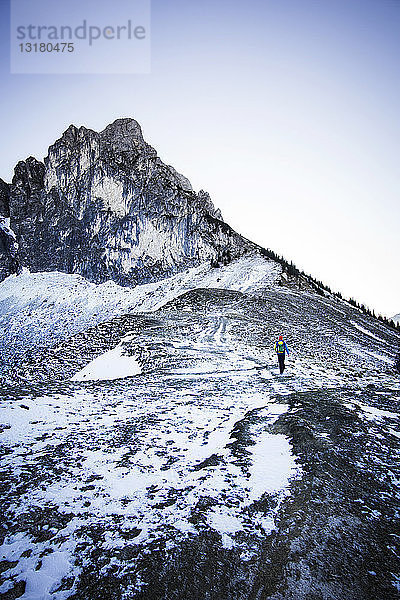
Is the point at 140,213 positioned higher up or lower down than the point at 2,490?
higher up

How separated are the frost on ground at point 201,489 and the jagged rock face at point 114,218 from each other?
44678 millimetres

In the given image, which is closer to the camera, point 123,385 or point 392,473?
point 392,473

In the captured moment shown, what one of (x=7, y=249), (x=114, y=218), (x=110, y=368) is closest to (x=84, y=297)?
(x=114, y=218)

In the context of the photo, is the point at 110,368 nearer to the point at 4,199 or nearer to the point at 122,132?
the point at 122,132

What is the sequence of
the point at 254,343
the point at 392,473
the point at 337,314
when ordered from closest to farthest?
the point at 392,473 < the point at 254,343 < the point at 337,314

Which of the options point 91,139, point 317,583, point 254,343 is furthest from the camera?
point 91,139

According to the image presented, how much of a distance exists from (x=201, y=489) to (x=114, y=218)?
59.9 meters

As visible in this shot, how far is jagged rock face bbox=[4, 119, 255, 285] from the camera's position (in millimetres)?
56219

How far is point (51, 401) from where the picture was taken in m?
9.55

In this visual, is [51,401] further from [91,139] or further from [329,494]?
[91,139]

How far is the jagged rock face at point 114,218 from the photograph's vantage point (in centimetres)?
5622

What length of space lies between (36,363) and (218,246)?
41.9 meters

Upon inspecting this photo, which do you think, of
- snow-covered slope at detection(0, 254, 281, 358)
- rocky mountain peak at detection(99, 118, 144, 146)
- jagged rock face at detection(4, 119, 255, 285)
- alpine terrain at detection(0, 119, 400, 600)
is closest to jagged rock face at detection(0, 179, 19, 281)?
jagged rock face at detection(4, 119, 255, 285)

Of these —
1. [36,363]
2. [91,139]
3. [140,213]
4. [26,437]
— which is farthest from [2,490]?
[91,139]
